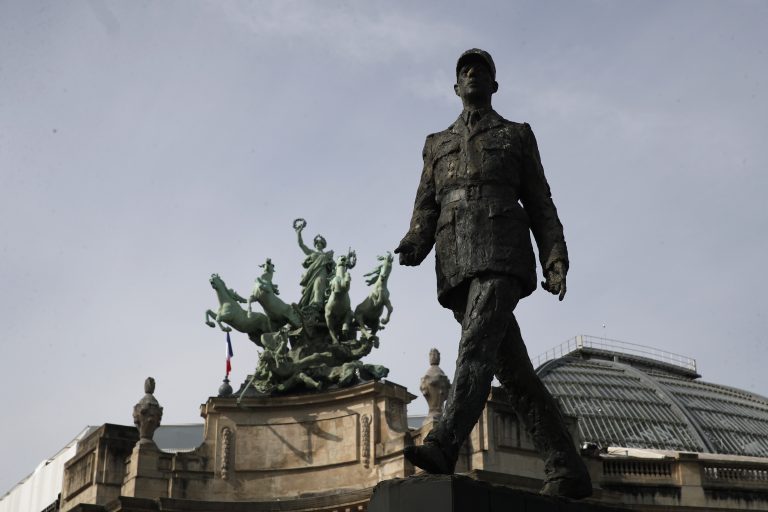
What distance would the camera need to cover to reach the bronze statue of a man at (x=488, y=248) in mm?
9164

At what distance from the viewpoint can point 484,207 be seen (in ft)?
31.3

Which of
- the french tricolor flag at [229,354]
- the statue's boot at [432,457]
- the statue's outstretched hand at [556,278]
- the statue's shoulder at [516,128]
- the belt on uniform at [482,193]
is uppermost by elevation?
the french tricolor flag at [229,354]

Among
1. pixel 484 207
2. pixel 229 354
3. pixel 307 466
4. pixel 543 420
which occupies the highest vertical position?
pixel 229 354

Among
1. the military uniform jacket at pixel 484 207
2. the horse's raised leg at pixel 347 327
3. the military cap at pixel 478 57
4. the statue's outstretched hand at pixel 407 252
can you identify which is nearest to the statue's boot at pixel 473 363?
the military uniform jacket at pixel 484 207

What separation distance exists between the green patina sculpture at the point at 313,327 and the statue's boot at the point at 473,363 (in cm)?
3017

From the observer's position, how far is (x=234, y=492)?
3922 centimetres

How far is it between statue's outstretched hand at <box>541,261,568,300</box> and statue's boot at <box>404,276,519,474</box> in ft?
0.80

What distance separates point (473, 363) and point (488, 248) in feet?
2.93

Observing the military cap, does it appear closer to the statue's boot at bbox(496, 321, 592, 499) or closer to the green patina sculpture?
the statue's boot at bbox(496, 321, 592, 499)

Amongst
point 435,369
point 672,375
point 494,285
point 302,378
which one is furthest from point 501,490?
point 672,375

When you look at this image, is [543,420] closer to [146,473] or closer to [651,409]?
[146,473]

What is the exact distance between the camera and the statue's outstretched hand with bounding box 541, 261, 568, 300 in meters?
9.35

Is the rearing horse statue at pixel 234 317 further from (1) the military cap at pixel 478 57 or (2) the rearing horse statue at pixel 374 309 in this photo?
(1) the military cap at pixel 478 57

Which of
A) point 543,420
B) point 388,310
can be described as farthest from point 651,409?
point 543,420
